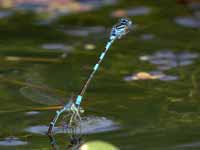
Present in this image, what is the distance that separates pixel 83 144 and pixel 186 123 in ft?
1.42

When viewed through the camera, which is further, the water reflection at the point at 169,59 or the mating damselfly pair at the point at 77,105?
the water reflection at the point at 169,59

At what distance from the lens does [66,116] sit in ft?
7.35

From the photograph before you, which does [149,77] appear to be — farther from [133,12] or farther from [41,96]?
[133,12]

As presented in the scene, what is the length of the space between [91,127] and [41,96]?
37 centimetres

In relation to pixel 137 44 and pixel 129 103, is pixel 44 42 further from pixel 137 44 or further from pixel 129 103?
pixel 129 103

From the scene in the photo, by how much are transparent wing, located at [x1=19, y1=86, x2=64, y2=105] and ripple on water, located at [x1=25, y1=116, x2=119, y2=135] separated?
23 centimetres

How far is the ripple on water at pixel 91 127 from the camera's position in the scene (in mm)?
2242

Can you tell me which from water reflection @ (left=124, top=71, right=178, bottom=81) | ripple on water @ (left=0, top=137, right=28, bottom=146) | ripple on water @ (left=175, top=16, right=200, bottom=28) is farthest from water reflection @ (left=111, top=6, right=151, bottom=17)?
ripple on water @ (left=0, top=137, right=28, bottom=146)

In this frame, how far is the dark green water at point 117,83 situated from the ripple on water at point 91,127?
0.03 metres

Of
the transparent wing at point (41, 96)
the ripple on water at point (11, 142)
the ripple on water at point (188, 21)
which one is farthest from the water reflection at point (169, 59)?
the ripple on water at point (11, 142)

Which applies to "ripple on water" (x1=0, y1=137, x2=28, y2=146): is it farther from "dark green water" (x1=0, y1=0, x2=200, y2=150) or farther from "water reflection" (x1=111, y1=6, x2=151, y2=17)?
"water reflection" (x1=111, y1=6, x2=151, y2=17)

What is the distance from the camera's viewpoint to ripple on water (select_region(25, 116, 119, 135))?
7.36 ft

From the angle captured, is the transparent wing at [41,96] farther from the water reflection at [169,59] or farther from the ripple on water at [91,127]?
the water reflection at [169,59]

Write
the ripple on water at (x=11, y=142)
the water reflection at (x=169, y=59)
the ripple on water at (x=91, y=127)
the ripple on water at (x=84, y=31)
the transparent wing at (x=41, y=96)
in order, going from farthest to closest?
the ripple on water at (x=84, y=31), the water reflection at (x=169, y=59), the transparent wing at (x=41, y=96), the ripple on water at (x=91, y=127), the ripple on water at (x=11, y=142)
